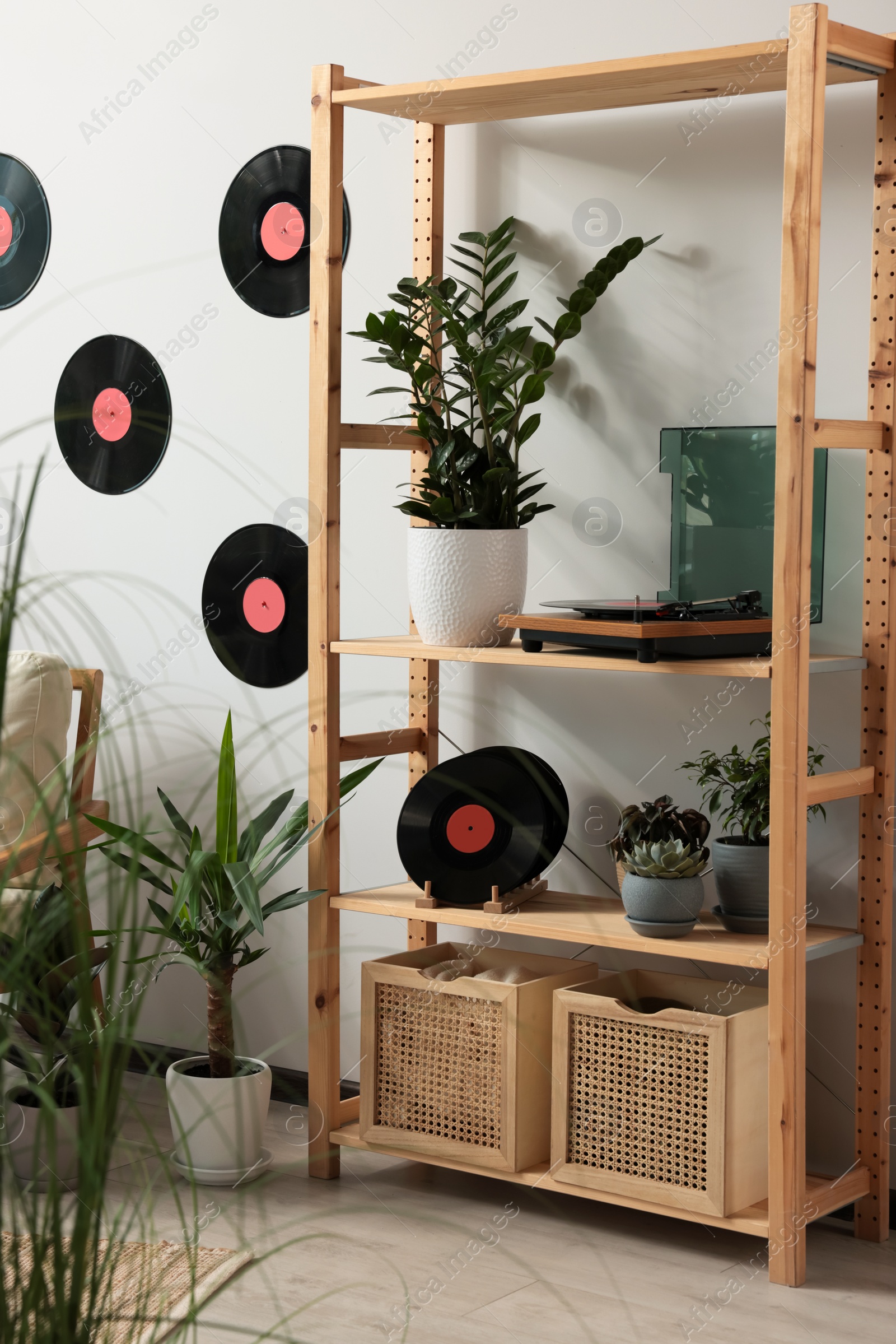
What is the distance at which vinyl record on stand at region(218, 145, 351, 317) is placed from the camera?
2.91 m

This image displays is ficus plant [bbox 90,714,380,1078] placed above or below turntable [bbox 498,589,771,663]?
below

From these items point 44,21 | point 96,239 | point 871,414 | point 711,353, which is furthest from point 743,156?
point 44,21

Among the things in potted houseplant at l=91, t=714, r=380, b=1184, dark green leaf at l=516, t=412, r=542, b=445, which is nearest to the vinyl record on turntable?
potted houseplant at l=91, t=714, r=380, b=1184

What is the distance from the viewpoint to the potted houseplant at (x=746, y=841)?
88.3 inches

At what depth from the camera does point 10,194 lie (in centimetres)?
340

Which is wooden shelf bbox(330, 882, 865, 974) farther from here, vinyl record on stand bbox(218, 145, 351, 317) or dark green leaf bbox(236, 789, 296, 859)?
vinyl record on stand bbox(218, 145, 351, 317)

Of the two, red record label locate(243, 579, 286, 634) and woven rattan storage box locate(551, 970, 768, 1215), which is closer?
woven rattan storage box locate(551, 970, 768, 1215)

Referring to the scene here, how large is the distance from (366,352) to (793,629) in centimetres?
118

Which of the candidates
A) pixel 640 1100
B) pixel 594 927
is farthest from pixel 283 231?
pixel 640 1100

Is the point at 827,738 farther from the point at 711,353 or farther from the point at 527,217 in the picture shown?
the point at 527,217

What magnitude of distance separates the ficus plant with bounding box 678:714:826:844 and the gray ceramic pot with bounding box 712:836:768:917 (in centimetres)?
4

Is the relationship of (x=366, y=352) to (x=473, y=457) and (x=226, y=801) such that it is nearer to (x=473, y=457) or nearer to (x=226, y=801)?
(x=473, y=457)

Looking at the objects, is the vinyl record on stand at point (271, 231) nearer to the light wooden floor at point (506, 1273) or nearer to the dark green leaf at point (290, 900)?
the dark green leaf at point (290, 900)

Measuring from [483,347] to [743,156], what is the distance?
520mm
